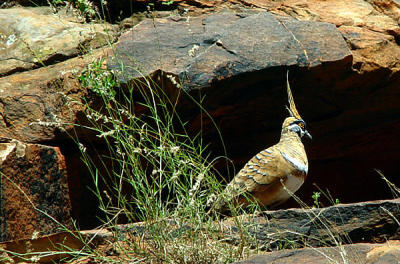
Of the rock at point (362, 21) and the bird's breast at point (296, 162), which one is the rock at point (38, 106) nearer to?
the bird's breast at point (296, 162)

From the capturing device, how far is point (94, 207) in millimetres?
5508

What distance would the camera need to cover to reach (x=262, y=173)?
4574 millimetres

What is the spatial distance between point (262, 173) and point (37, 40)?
239 centimetres

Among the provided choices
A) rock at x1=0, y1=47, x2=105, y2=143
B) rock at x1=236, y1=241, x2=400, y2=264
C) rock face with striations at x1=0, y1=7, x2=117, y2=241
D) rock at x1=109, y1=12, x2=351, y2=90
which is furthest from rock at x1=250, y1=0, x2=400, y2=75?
rock at x1=236, y1=241, x2=400, y2=264

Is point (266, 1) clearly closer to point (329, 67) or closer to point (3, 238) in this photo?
point (329, 67)

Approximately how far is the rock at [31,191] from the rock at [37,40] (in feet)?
4.61

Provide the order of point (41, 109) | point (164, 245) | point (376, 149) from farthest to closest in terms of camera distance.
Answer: point (376, 149), point (41, 109), point (164, 245)

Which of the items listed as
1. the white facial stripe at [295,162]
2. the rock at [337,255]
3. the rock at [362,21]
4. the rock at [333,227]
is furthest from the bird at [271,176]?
the rock at [337,255]

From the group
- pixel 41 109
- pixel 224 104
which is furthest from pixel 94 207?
pixel 224 104

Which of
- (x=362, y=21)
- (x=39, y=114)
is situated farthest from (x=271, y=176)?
(x=362, y=21)

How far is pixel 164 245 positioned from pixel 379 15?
11.8ft

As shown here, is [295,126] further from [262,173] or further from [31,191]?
[31,191]

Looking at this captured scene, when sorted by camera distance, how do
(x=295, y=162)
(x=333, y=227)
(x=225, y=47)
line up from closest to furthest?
(x=333, y=227)
(x=295, y=162)
(x=225, y=47)

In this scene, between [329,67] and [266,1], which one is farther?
[266,1]
